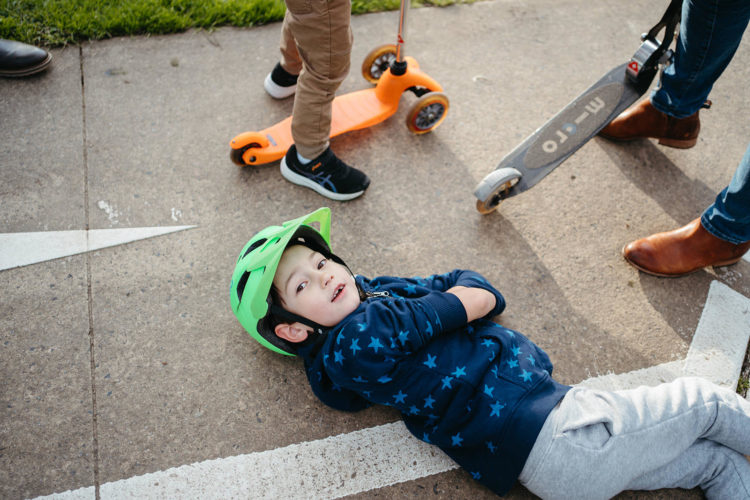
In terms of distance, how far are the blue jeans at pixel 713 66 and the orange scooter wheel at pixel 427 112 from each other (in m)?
1.16

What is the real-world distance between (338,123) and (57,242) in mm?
Result: 1572

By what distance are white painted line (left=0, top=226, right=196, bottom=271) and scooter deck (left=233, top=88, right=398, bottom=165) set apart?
58cm

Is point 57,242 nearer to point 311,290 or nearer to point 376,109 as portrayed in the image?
point 311,290

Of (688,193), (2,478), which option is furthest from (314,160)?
(688,193)

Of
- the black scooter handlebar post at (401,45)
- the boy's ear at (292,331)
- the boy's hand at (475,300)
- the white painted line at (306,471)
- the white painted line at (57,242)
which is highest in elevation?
the black scooter handlebar post at (401,45)

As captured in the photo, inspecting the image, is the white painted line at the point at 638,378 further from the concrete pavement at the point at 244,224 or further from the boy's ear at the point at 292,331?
the boy's ear at the point at 292,331

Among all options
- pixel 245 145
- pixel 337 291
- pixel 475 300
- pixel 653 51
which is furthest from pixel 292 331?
pixel 653 51

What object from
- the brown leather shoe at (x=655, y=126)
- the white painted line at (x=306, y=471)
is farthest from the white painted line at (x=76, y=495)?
the brown leather shoe at (x=655, y=126)

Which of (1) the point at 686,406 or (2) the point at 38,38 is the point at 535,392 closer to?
(1) the point at 686,406

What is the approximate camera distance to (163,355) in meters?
2.20

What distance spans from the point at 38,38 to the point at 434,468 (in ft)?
11.4

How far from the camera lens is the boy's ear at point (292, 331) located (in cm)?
188

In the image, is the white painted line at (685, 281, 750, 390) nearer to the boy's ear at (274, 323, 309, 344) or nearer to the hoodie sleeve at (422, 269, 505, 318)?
the hoodie sleeve at (422, 269, 505, 318)

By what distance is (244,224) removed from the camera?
2602 millimetres
